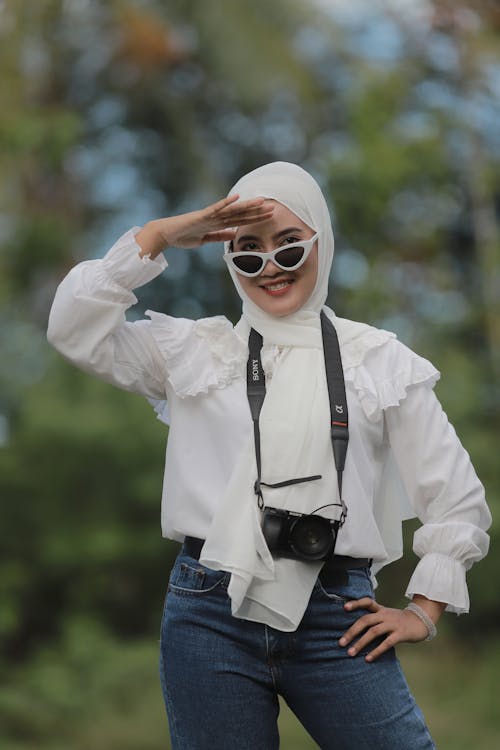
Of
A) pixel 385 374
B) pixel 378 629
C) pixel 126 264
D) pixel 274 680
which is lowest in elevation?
pixel 274 680

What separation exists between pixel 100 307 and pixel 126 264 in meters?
0.11

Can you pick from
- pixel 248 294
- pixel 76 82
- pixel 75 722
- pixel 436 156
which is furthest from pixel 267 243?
pixel 76 82

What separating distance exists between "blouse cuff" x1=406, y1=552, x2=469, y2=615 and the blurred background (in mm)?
5410

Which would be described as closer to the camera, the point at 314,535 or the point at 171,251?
the point at 314,535

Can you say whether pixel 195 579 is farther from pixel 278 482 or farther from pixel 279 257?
pixel 279 257

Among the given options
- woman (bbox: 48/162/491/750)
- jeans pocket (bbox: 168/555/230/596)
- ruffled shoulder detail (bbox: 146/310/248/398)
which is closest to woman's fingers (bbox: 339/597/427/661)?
woman (bbox: 48/162/491/750)

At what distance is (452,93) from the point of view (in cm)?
1231

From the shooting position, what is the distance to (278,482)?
2.57 metres

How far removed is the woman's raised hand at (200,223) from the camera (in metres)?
2.62

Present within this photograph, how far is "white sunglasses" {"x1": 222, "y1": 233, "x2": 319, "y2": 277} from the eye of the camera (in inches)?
107

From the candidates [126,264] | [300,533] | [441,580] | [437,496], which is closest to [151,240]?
[126,264]

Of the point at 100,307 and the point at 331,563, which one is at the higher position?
the point at 100,307

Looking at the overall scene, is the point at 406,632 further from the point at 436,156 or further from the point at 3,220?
the point at 3,220

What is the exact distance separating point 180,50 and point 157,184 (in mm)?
2001
